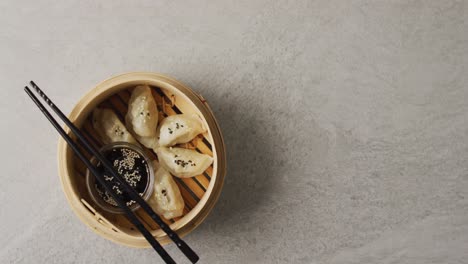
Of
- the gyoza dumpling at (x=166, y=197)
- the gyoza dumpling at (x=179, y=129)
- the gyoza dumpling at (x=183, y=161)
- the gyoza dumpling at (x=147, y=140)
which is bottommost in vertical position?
the gyoza dumpling at (x=166, y=197)

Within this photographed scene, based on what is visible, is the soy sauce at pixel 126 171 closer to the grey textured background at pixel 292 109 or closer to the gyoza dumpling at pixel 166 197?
the gyoza dumpling at pixel 166 197

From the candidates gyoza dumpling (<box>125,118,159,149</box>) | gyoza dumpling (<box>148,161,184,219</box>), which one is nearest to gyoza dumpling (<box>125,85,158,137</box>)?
gyoza dumpling (<box>125,118,159,149</box>)

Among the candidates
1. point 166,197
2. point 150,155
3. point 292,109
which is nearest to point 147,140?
point 150,155

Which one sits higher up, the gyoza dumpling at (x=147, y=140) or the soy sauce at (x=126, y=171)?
the gyoza dumpling at (x=147, y=140)

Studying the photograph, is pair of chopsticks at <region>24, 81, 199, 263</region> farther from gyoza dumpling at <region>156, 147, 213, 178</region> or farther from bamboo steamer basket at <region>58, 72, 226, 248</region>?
gyoza dumpling at <region>156, 147, 213, 178</region>

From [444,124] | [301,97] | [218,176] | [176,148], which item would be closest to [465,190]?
[444,124]

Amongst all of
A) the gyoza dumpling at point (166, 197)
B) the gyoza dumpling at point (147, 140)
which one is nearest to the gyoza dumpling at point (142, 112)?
the gyoza dumpling at point (147, 140)

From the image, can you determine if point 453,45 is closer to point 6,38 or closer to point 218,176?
point 218,176

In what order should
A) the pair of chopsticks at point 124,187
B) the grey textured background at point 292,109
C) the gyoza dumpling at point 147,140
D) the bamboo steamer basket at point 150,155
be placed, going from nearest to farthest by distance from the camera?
the pair of chopsticks at point 124,187 < the bamboo steamer basket at point 150,155 < the gyoza dumpling at point 147,140 < the grey textured background at point 292,109
